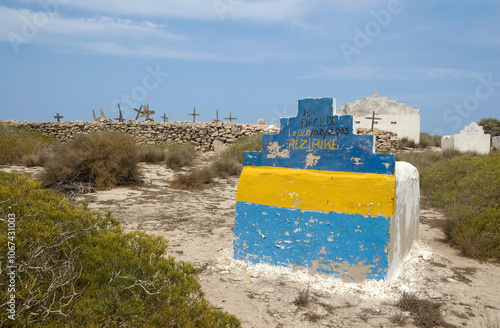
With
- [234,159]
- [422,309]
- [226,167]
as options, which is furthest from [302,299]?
[234,159]

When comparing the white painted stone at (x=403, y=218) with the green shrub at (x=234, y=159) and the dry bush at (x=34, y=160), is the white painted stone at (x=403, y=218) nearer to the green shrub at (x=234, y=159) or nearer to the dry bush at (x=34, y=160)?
the green shrub at (x=234, y=159)

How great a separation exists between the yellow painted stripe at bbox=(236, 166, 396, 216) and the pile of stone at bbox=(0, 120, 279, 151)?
14.3 metres

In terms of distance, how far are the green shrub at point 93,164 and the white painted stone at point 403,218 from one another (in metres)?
7.42

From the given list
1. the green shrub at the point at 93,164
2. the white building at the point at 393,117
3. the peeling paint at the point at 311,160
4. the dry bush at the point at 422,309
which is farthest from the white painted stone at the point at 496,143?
the dry bush at the point at 422,309

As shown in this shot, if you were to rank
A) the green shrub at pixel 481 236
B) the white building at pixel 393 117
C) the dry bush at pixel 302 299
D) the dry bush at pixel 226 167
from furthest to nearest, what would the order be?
the white building at pixel 393 117
the dry bush at pixel 226 167
the green shrub at pixel 481 236
the dry bush at pixel 302 299

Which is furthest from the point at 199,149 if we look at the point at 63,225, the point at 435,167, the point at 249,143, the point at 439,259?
the point at 63,225

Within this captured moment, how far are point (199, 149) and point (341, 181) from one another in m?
16.0

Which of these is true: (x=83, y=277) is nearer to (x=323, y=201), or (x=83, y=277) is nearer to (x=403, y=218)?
(x=323, y=201)

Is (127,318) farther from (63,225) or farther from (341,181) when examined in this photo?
(341,181)

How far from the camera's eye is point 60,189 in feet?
29.5

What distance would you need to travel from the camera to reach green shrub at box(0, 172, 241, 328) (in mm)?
1937

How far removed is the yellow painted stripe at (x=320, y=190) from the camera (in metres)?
4.16

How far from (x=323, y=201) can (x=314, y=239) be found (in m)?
0.48

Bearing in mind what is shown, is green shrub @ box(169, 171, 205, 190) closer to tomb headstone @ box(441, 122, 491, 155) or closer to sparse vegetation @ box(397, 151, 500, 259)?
sparse vegetation @ box(397, 151, 500, 259)
